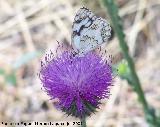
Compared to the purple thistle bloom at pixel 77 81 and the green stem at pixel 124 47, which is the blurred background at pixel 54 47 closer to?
the green stem at pixel 124 47

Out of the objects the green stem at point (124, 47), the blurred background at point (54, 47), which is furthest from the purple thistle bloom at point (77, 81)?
the blurred background at point (54, 47)

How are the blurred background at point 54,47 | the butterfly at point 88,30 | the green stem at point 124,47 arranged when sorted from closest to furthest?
the butterfly at point 88,30 < the green stem at point 124,47 < the blurred background at point 54,47

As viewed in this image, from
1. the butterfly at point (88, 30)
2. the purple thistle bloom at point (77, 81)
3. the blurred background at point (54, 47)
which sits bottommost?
the purple thistle bloom at point (77, 81)

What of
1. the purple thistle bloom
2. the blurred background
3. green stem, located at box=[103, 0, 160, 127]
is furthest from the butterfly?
the blurred background

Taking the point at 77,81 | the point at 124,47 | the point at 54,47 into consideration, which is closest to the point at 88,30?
the point at 77,81

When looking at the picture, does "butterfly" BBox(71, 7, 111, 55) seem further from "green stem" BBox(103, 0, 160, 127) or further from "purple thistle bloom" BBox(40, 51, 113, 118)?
"green stem" BBox(103, 0, 160, 127)

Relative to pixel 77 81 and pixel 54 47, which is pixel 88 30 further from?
pixel 54 47
